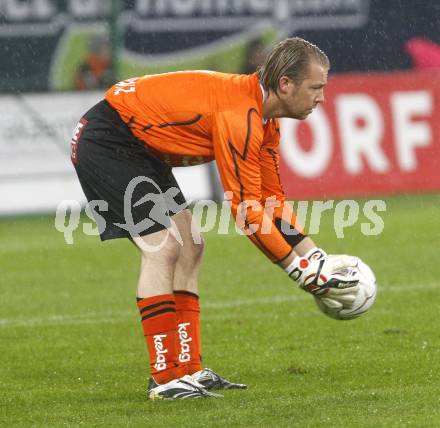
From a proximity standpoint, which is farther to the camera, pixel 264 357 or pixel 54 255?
pixel 54 255

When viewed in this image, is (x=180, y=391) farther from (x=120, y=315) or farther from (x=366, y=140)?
(x=366, y=140)

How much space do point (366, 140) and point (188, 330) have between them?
31.5 ft

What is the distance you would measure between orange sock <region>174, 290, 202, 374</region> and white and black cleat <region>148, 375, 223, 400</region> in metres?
0.24

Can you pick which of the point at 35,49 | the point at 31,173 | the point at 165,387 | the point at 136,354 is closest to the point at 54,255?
the point at 31,173

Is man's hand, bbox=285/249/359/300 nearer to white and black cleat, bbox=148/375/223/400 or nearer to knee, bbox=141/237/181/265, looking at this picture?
knee, bbox=141/237/181/265

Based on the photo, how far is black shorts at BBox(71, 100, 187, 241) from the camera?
20.7 ft

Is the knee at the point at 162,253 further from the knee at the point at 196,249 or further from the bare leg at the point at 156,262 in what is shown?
the knee at the point at 196,249

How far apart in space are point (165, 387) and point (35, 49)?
16.8 meters

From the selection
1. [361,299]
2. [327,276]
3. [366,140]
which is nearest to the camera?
[327,276]

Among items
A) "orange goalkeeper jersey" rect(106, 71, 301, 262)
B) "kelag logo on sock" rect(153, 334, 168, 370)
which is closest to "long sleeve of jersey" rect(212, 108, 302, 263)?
"orange goalkeeper jersey" rect(106, 71, 301, 262)

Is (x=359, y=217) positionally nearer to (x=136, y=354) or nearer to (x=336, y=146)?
(x=336, y=146)

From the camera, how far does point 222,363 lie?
7398 millimetres

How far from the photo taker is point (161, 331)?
632 cm

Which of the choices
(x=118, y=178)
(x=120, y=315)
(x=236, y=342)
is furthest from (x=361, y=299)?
(x=120, y=315)
